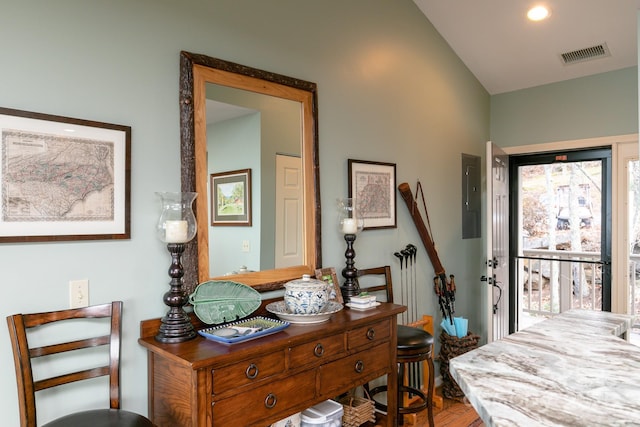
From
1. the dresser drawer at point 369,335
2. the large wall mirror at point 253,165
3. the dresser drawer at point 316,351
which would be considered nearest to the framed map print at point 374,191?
the large wall mirror at point 253,165

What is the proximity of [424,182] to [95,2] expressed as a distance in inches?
102

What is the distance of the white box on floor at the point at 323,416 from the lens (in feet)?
7.33

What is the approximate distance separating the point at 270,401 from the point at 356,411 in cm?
91

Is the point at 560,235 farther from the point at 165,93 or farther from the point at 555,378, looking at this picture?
the point at 165,93

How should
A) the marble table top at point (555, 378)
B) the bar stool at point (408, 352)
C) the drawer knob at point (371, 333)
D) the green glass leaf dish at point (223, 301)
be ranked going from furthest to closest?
the bar stool at point (408, 352) → the drawer knob at point (371, 333) → the green glass leaf dish at point (223, 301) → the marble table top at point (555, 378)

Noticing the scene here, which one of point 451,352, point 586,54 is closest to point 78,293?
point 451,352

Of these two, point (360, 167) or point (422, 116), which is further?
point (422, 116)

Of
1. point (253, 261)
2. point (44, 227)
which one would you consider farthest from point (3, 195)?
point (253, 261)

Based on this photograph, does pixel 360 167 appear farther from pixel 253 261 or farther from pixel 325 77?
pixel 253 261

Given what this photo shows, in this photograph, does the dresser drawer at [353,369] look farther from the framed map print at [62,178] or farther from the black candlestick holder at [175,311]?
the framed map print at [62,178]

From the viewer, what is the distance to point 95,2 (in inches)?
71.4

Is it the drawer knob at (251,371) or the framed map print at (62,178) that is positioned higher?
the framed map print at (62,178)

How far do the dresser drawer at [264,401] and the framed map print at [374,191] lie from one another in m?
1.27

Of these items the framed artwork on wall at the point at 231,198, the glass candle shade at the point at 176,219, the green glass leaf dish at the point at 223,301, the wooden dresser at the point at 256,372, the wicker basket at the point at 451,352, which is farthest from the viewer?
the wicker basket at the point at 451,352
